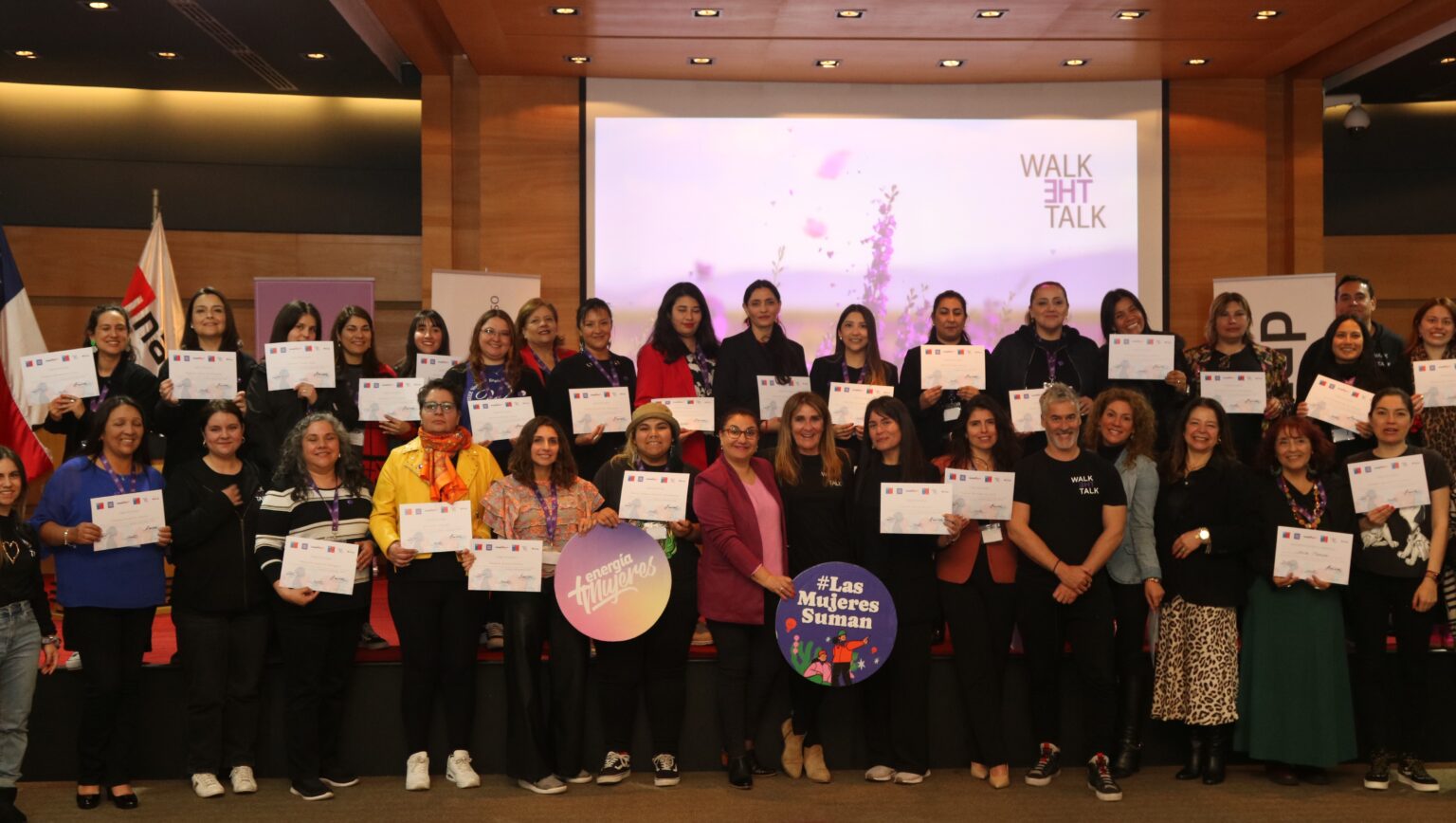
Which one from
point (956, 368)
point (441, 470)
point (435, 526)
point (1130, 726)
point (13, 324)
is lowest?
point (1130, 726)

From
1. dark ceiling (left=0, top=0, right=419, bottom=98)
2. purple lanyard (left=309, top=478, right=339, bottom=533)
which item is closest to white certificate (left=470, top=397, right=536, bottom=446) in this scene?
purple lanyard (left=309, top=478, right=339, bottom=533)

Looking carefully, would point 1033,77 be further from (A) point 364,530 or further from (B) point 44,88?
(B) point 44,88

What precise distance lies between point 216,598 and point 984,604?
9.94 feet

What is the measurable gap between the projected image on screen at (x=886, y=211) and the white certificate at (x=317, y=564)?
4594 mm

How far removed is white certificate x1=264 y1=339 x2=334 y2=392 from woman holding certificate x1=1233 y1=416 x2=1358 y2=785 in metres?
3.91

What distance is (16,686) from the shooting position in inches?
180

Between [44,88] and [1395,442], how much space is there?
9.70 meters

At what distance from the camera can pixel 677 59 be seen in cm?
867

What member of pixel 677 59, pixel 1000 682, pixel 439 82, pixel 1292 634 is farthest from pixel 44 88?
pixel 1292 634

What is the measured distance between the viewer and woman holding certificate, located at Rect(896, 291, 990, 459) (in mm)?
5984

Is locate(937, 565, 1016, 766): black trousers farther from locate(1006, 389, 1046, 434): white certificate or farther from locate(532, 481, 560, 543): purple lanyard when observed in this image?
locate(532, 481, 560, 543): purple lanyard

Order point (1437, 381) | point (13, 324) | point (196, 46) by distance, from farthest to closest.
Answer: point (196, 46) < point (13, 324) < point (1437, 381)

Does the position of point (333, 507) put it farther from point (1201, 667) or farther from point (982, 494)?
point (1201, 667)

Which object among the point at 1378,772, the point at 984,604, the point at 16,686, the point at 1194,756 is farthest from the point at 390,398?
the point at 1378,772
